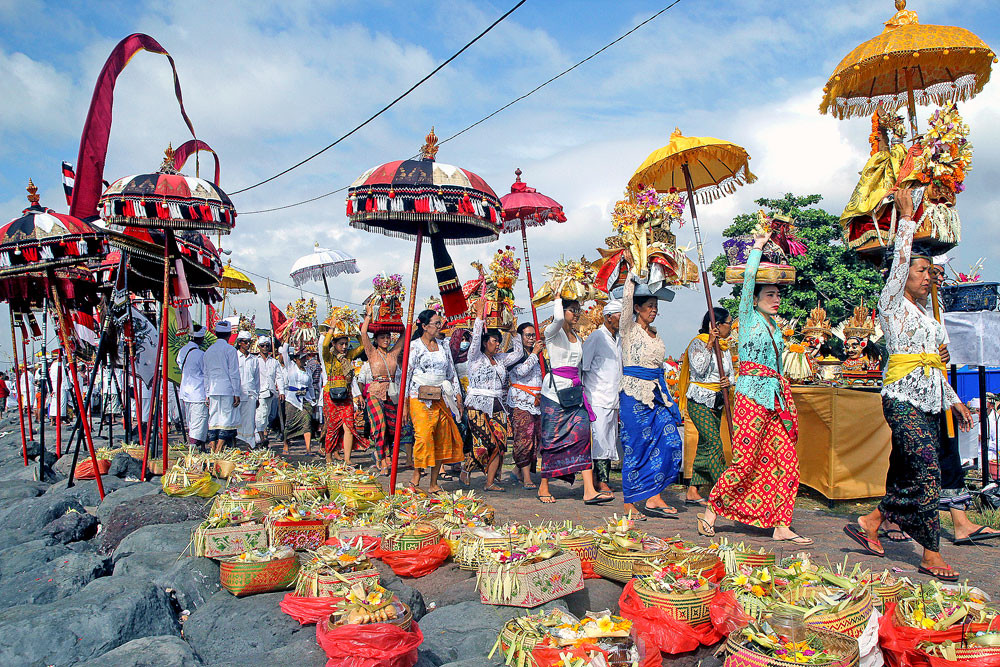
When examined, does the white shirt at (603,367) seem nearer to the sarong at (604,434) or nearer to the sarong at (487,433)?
the sarong at (604,434)

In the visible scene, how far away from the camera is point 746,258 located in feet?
17.5

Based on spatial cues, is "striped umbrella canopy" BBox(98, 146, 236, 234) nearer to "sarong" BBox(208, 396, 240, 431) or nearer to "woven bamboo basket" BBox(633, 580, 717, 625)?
"sarong" BBox(208, 396, 240, 431)

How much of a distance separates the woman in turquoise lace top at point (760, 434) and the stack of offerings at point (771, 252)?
73mm

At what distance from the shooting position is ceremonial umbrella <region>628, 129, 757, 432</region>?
20.5 ft

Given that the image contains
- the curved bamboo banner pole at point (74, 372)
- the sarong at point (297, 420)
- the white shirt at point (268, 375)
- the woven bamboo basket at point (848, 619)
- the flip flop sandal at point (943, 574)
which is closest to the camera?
the woven bamboo basket at point (848, 619)

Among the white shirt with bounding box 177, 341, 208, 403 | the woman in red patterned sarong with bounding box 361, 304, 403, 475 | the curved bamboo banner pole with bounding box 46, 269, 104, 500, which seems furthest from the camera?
the white shirt with bounding box 177, 341, 208, 403

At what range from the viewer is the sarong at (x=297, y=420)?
41.9 feet

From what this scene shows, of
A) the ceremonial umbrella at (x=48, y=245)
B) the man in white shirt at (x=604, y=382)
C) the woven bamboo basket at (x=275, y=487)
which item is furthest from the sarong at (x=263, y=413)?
the man in white shirt at (x=604, y=382)

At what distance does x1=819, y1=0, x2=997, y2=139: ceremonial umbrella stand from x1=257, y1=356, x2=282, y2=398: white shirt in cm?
968

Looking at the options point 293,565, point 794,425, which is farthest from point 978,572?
point 293,565

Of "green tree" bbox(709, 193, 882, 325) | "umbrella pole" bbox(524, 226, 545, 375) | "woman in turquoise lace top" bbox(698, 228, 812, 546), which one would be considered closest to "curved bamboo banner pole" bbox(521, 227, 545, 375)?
"umbrella pole" bbox(524, 226, 545, 375)

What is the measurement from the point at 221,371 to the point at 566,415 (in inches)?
215

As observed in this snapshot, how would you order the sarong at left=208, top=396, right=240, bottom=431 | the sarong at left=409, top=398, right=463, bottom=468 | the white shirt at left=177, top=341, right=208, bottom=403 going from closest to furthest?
the sarong at left=409, top=398, right=463, bottom=468 < the white shirt at left=177, top=341, right=208, bottom=403 < the sarong at left=208, top=396, right=240, bottom=431

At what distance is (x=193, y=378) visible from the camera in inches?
392
